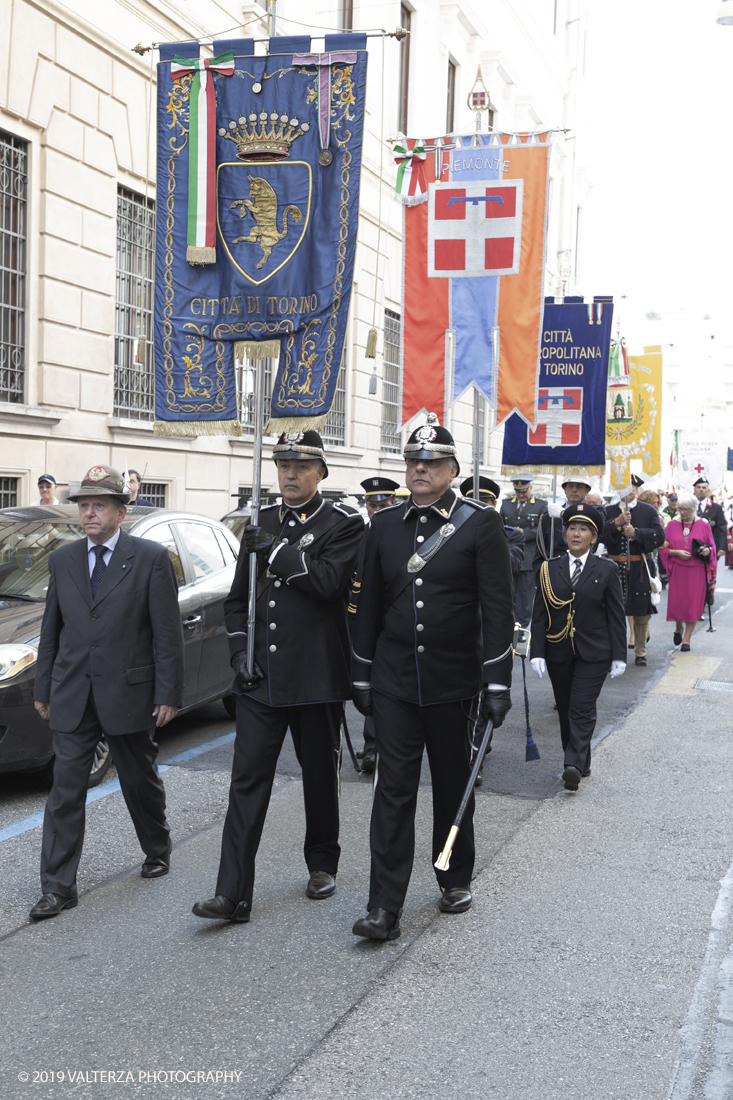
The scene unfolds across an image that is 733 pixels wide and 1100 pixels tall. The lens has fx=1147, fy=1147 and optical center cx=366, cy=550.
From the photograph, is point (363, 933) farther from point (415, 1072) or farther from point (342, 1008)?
point (415, 1072)

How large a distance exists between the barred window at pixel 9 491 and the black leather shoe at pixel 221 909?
861 cm

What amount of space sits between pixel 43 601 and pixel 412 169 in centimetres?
685

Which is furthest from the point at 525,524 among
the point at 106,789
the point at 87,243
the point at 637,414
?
the point at 106,789

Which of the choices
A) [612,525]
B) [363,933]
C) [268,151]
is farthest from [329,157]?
[612,525]

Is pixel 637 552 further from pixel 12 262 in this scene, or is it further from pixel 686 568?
pixel 12 262

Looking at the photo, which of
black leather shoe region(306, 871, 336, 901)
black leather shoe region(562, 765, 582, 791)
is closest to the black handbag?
black leather shoe region(562, 765, 582, 791)

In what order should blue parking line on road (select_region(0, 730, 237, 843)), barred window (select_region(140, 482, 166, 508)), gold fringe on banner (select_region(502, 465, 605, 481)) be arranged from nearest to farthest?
blue parking line on road (select_region(0, 730, 237, 843)) → gold fringe on banner (select_region(502, 465, 605, 481)) → barred window (select_region(140, 482, 166, 508))

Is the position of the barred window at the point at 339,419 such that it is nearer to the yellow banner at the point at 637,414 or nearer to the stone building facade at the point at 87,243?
the stone building facade at the point at 87,243

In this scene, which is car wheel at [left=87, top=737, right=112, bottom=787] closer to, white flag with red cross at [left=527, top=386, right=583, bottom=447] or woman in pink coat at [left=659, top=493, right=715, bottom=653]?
white flag with red cross at [left=527, top=386, right=583, bottom=447]

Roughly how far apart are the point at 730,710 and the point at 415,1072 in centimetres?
712

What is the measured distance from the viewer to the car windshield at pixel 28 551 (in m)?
6.91

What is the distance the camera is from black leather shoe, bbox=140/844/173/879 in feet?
17.3

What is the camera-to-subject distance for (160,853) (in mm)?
5281

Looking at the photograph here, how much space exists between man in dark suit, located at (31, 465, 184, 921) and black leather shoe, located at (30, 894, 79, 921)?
0.07 ft
